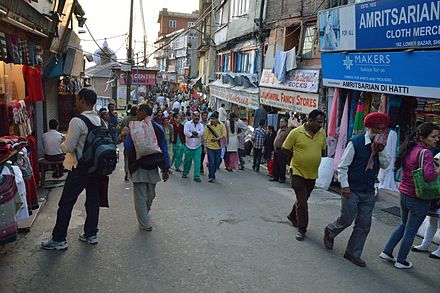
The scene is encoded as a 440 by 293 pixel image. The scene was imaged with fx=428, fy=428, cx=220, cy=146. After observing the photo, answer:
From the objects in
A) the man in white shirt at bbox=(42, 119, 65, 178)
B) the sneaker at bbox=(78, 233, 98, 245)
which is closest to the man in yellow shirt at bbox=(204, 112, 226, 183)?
the man in white shirt at bbox=(42, 119, 65, 178)

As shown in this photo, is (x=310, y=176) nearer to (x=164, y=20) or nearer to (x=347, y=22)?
(x=347, y=22)

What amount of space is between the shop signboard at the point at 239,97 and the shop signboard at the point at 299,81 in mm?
1785

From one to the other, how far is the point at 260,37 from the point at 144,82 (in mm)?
18017

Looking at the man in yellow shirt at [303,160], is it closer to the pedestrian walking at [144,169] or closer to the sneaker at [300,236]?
the sneaker at [300,236]

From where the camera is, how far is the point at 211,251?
548cm

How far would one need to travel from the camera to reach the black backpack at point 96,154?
16.8 feet

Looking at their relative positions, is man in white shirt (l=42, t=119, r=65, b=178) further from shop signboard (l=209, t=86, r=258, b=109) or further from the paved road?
shop signboard (l=209, t=86, r=258, b=109)

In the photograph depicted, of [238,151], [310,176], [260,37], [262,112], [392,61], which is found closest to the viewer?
[310,176]

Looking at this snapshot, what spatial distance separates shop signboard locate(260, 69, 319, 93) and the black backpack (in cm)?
Result: 789

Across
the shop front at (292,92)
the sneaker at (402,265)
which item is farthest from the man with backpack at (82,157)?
the shop front at (292,92)

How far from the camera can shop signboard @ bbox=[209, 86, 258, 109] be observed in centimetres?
1733

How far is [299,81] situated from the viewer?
42.2ft

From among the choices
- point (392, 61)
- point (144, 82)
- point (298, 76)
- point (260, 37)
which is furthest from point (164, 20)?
point (392, 61)

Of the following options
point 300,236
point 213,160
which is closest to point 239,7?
point 213,160
